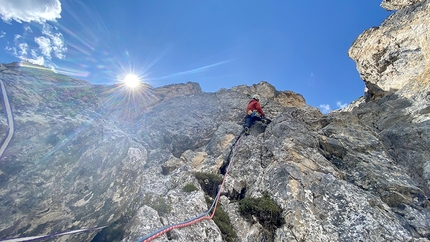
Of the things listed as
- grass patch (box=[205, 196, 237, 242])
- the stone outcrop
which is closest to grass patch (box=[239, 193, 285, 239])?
grass patch (box=[205, 196, 237, 242])

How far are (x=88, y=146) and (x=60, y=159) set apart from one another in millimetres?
1777

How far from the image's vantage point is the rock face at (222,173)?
10.5 m

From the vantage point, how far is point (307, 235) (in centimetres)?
1030

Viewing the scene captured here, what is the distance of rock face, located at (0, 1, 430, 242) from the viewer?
10.5 m

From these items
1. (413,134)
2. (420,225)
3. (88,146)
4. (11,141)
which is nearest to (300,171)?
(420,225)

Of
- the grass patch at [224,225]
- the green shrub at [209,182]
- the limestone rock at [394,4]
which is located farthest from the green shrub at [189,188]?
the limestone rock at [394,4]

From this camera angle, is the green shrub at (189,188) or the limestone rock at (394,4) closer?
the green shrub at (189,188)

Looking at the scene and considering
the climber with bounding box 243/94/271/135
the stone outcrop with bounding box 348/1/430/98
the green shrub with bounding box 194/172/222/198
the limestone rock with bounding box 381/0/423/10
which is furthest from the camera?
the limestone rock with bounding box 381/0/423/10

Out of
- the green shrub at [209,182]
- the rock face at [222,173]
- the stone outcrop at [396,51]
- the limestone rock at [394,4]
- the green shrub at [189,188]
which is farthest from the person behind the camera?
the limestone rock at [394,4]

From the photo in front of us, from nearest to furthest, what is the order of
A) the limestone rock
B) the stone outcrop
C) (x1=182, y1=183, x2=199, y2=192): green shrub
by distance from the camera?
1. (x1=182, y1=183, x2=199, y2=192): green shrub
2. the stone outcrop
3. the limestone rock

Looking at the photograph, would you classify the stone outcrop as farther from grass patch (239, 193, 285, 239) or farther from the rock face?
grass patch (239, 193, 285, 239)

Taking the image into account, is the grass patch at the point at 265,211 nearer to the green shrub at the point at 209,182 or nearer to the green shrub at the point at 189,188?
the green shrub at the point at 209,182

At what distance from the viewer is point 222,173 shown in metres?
16.6

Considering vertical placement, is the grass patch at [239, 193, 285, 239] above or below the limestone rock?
below
